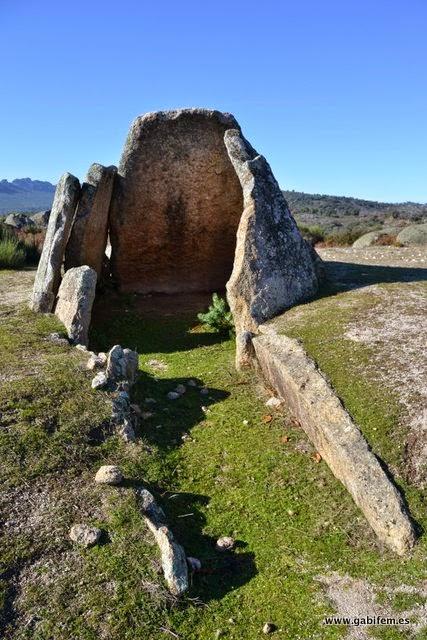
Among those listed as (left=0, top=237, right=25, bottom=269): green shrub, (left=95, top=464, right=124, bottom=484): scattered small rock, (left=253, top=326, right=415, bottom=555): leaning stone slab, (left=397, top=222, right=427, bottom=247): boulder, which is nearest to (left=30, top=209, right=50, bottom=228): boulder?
(left=0, top=237, right=25, bottom=269): green shrub

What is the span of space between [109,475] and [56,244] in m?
6.36

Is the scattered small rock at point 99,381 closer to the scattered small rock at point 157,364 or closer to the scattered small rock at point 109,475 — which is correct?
the scattered small rock at point 109,475

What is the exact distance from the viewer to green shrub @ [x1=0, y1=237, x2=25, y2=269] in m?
17.9

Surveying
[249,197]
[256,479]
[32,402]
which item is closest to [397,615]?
→ [256,479]

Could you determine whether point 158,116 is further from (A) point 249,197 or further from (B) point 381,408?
(B) point 381,408

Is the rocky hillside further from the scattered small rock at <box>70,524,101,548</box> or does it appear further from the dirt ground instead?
the scattered small rock at <box>70,524,101,548</box>

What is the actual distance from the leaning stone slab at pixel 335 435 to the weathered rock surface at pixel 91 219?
481cm

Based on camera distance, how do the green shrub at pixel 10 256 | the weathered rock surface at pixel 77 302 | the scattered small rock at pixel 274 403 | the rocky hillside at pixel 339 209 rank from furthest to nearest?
the rocky hillside at pixel 339 209 < the green shrub at pixel 10 256 < the weathered rock surface at pixel 77 302 < the scattered small rock at pixel 274 403

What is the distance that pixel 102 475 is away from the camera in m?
6.14

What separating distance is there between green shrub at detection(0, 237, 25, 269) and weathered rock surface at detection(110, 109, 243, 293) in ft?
17.7

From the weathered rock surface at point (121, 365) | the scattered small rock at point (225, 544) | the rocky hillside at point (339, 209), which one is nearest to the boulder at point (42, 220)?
the weathered rock surface at point (121, 365)

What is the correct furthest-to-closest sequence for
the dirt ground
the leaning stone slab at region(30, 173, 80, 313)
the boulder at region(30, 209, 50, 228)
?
the boulder at region(30, 209, 50, 228)
the leaning stone slab at region(30, 173, 80, 313)
the dirt ground

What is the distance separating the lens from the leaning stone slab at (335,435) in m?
5.69

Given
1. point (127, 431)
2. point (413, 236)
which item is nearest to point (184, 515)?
point (127, 431)
